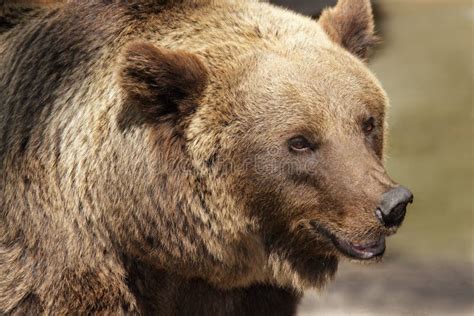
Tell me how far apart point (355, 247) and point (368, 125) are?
598 mm

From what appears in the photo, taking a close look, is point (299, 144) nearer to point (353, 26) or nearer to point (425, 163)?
point (353, 26)

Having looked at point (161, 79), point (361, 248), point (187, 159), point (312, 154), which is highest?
point (161, 79)

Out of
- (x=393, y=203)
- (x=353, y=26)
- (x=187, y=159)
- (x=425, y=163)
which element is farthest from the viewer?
(x=425, y=163)

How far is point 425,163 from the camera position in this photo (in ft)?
36.9

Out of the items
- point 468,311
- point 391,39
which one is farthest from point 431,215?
point 391,39

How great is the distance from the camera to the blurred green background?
28.1 ft

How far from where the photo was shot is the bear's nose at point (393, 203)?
441cm

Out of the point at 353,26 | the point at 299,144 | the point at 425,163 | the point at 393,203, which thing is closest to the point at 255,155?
the point at 299,144

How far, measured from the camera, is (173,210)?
4.77 m

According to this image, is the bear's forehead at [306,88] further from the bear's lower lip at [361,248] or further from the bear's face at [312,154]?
the bear's lower lip at [361,248]

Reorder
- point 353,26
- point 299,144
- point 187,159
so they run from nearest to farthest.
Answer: point 299,144 < point 187,159 < point 353,26

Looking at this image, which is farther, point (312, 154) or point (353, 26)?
point (353, 26)

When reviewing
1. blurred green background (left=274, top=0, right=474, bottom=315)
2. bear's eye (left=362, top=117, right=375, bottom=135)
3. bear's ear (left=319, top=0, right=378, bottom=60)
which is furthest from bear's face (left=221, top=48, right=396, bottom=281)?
blurred green background (left=274, top=0, right=474, bottom=315)

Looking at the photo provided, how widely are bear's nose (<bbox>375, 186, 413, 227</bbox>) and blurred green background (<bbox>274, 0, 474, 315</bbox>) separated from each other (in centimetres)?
129
